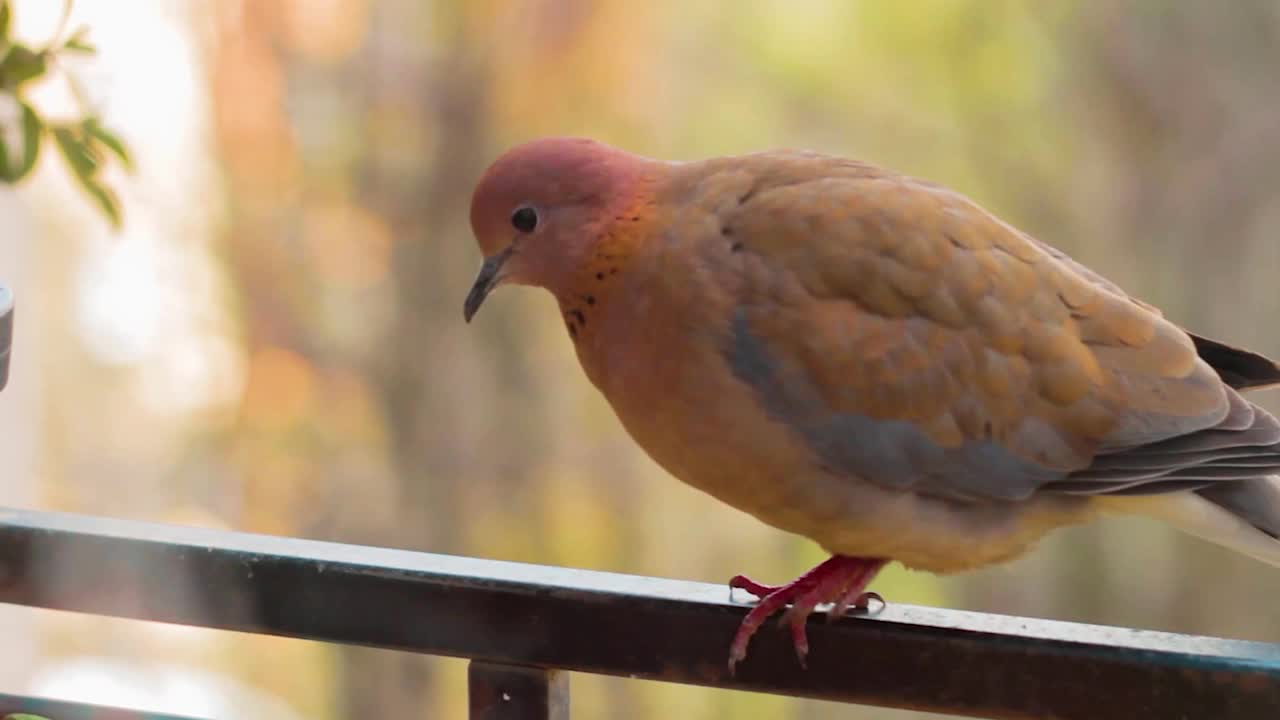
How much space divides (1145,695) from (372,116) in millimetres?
2007

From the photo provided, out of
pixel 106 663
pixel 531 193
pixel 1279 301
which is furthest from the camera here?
pixel 106 663

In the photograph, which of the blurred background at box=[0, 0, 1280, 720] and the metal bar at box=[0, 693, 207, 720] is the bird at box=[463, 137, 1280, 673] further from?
the blurred background at box=[0, 0, 1280, 720]

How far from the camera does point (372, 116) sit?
2635 millimetres

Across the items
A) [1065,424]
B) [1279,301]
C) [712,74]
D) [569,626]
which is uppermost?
[712,74]

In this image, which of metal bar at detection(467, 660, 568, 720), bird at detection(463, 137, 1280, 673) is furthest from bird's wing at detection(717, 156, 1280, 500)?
metal bar at detection(467, 660, 568, 720)

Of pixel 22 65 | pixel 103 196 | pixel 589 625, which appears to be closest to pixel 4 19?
pixel 22 65

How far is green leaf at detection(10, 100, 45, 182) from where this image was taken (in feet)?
3.35

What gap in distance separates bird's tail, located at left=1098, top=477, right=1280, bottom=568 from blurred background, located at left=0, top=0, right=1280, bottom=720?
1.22m

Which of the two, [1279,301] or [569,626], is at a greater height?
[1279,301]

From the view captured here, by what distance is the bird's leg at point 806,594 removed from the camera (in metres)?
1.01

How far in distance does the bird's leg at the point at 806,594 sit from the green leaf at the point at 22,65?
61 cm

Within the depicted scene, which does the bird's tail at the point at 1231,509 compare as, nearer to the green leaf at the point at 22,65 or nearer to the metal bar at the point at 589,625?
the metal bar at the point at 589,625

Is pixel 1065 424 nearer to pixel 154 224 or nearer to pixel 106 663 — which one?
pixel 154 224

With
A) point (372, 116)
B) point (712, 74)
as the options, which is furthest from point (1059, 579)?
point (372, 116)
